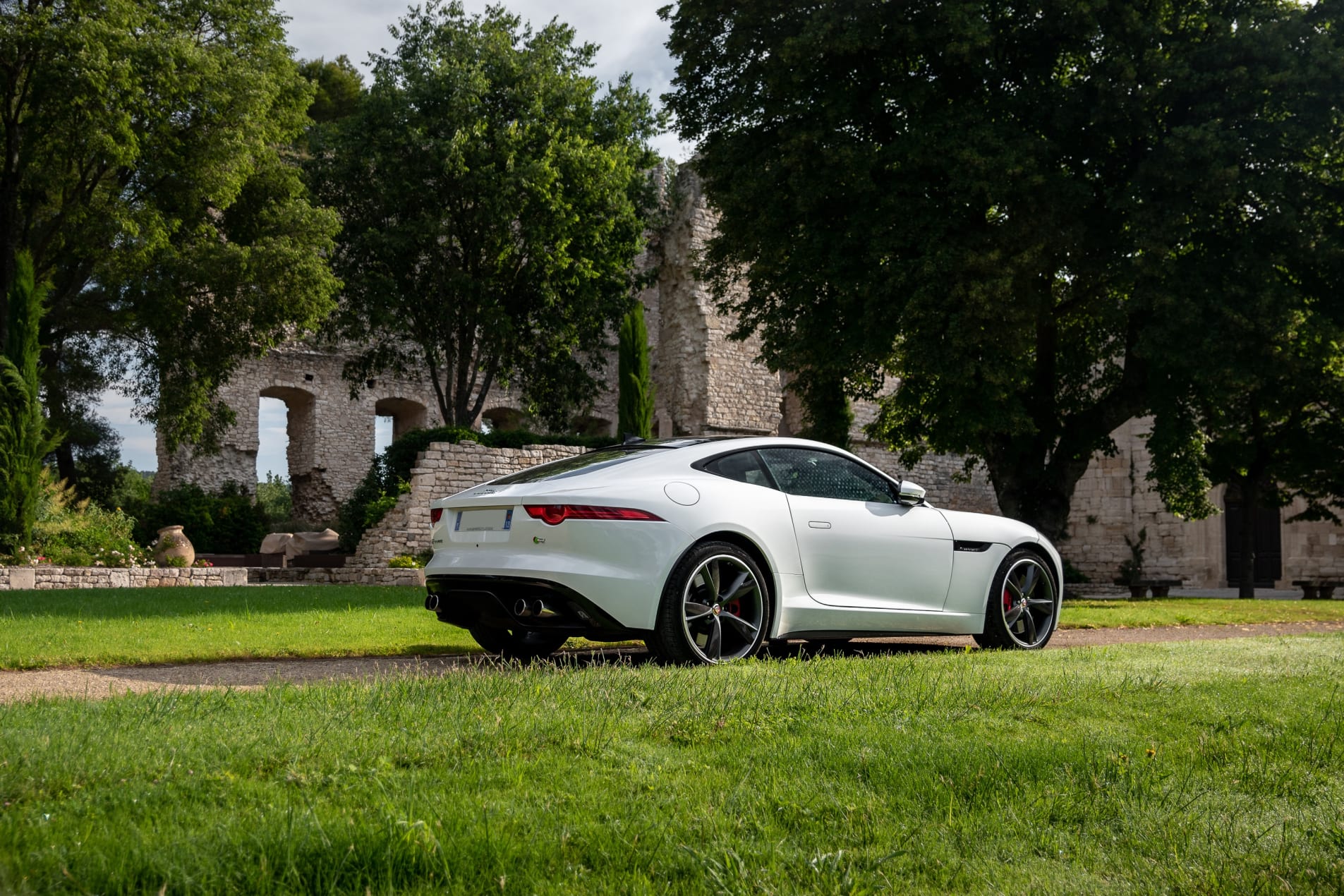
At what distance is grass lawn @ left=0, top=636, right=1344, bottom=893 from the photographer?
214 cm

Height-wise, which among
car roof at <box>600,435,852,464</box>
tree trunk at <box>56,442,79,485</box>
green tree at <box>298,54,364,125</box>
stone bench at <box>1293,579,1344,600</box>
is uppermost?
green tree at <box>298,54,364,125</box>

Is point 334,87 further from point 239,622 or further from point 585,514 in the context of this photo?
point 585,514

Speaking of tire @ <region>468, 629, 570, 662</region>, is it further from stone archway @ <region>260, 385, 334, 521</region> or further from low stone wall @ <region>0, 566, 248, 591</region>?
stone archway @ <region>260, 385, 334, 521</region>

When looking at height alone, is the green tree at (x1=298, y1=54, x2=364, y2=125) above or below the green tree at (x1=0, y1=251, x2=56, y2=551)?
above

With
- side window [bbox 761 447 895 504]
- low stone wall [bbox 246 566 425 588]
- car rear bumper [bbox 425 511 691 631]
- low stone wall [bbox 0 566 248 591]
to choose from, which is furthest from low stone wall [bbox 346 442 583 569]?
car rear bumper [bbox 425 511 691 631]

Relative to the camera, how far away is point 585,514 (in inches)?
220

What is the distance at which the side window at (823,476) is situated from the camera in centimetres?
654

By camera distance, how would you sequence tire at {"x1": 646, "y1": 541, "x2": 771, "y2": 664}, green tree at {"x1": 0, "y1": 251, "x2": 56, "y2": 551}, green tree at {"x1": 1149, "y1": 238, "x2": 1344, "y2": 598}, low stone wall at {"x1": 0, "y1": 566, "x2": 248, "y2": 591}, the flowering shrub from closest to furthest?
tire at {"x1": 646, "y1": 541, "x2": 771, "y2": 664}
green tree at {"x1": 1149, "y1": 238, "x2": 1344, "y2": 598}
low stone wall at {"x1": 0, "y1": 566, "x2": 248, "y2": 591}
the flowering shrub
green tree at {"x1": 0, "y1": 251, "x2": 56, "y2": 551}

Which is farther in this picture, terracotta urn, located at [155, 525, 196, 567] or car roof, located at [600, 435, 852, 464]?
terracotta urn, located at [155, 525, 196, 567]

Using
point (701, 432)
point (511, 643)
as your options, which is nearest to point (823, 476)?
point (511, 643)

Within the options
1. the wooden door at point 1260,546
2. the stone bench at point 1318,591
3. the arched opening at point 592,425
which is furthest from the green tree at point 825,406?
the wooden door at point 1260,546

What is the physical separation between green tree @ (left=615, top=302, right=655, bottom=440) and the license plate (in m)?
18.1

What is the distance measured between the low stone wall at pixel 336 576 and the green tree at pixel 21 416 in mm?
3673

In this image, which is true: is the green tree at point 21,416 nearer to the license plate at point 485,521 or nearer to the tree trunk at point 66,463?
the tree trunk at point 66,463
